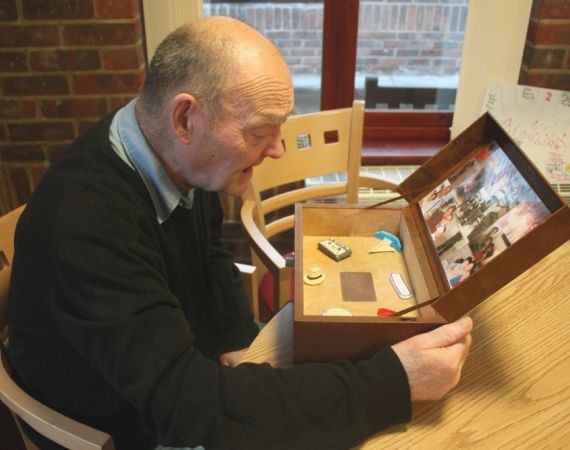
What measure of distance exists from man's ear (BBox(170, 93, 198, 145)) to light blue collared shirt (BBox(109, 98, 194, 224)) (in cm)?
6

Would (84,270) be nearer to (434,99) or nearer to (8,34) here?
(8,34)

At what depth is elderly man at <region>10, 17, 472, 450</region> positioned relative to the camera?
0.72 metres

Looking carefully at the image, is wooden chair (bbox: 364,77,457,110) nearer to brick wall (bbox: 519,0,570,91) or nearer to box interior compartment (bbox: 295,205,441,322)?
brick wall (bbox: 519,0,570,91)

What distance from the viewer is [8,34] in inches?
63.4

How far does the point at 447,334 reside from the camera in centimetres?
76

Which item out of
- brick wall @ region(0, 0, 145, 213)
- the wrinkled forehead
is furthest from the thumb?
brick wall @ region(0, 0, 145, 213)

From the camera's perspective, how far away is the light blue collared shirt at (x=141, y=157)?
34.6 inches

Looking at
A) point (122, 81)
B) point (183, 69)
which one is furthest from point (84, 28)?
point (183, 69)

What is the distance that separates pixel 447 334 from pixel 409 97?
1.70 metres

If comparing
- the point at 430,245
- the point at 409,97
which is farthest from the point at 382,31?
the point at 430,245

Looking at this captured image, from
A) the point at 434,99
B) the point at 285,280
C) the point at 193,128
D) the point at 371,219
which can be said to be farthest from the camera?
the point at 434,99

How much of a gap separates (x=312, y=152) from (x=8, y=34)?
0.97 meters

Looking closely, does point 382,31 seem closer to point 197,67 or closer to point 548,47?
point 548,47

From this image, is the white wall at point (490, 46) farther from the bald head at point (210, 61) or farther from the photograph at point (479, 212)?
the bald head at point (210, 61)
